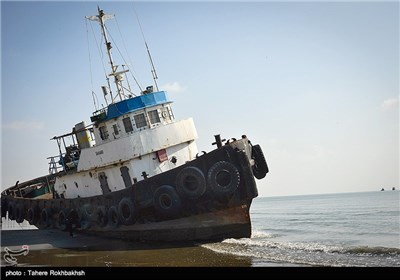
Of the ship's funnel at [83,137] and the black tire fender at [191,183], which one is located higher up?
the ship's funnel at [83,137]

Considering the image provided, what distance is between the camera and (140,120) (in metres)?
13.8

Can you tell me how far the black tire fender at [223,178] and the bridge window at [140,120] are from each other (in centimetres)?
362

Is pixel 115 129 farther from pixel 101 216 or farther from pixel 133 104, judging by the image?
pixel 101 216

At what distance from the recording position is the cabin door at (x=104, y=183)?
1447 centimetres

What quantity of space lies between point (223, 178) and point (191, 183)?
1.07 metres

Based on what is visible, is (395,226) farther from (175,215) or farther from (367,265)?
(175,215)

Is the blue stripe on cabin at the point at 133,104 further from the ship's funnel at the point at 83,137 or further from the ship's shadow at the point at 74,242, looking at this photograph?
the ship's shadow at the point at 74,242

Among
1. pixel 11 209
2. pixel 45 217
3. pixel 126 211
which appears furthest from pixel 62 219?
pixel 11 209

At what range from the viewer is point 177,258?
33.7 feet

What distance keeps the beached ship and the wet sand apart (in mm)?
534

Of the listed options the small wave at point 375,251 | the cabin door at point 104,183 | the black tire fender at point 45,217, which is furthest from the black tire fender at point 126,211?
the small wave at point 375,251

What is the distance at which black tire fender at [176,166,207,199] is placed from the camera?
11.7m
